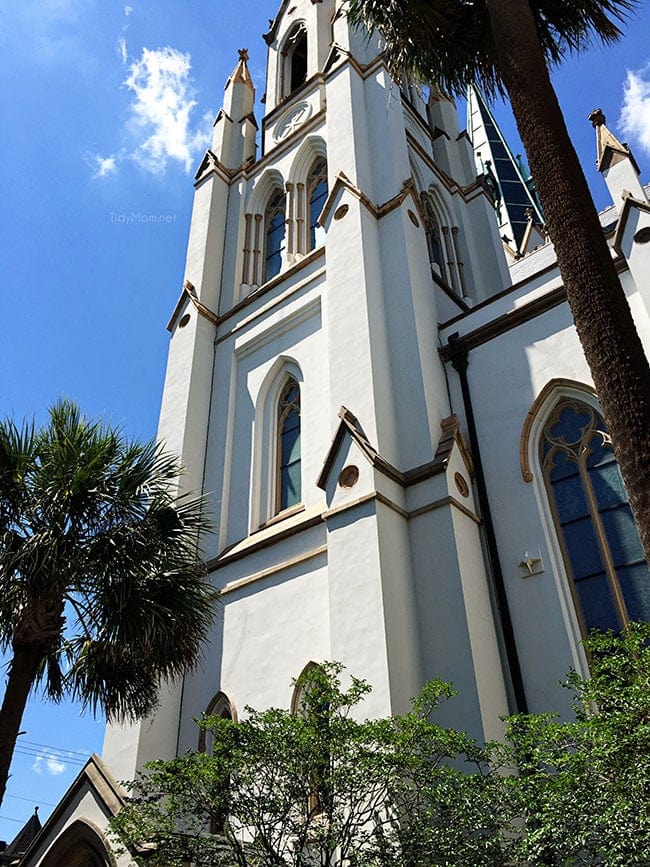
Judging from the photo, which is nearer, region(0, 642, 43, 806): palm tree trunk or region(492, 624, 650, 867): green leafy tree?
region(492, 624, 650, 867): green leafy tree

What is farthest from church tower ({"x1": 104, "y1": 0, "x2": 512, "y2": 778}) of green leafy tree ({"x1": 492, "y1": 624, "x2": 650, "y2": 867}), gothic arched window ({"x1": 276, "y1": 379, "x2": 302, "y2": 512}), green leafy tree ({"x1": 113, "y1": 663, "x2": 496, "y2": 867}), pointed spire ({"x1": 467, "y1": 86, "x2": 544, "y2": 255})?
pointed spire ({"x1": 467, "y1": 86, "x2": 544, "y2": 255})

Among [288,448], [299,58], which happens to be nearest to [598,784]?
[288,448]

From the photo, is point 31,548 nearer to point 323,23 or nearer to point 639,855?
point 639,855

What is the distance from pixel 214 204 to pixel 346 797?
657 inches

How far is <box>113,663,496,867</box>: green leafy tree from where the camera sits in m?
6.64

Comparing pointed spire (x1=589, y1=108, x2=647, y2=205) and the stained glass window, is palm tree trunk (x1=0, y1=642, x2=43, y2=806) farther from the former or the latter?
the stained glass window

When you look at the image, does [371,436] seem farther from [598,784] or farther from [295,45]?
[295,45]

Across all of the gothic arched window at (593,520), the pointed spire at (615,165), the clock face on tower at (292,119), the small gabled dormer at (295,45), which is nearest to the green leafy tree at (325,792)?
the gothic arched window at (593,520)

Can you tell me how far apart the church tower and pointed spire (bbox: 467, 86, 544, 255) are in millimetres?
21516

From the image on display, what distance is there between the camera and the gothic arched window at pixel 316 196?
18.4m

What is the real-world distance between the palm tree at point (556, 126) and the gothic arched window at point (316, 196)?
708 cm

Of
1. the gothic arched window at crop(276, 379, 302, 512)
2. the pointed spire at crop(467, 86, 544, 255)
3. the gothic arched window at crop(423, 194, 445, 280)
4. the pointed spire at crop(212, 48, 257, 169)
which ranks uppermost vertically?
the pointed spire at crop(467, 86, 544, 255)

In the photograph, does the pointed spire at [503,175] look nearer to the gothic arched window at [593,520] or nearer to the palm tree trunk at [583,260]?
the gothic arched window at [593,520]

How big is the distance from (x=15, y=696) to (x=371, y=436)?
19.2 ft
